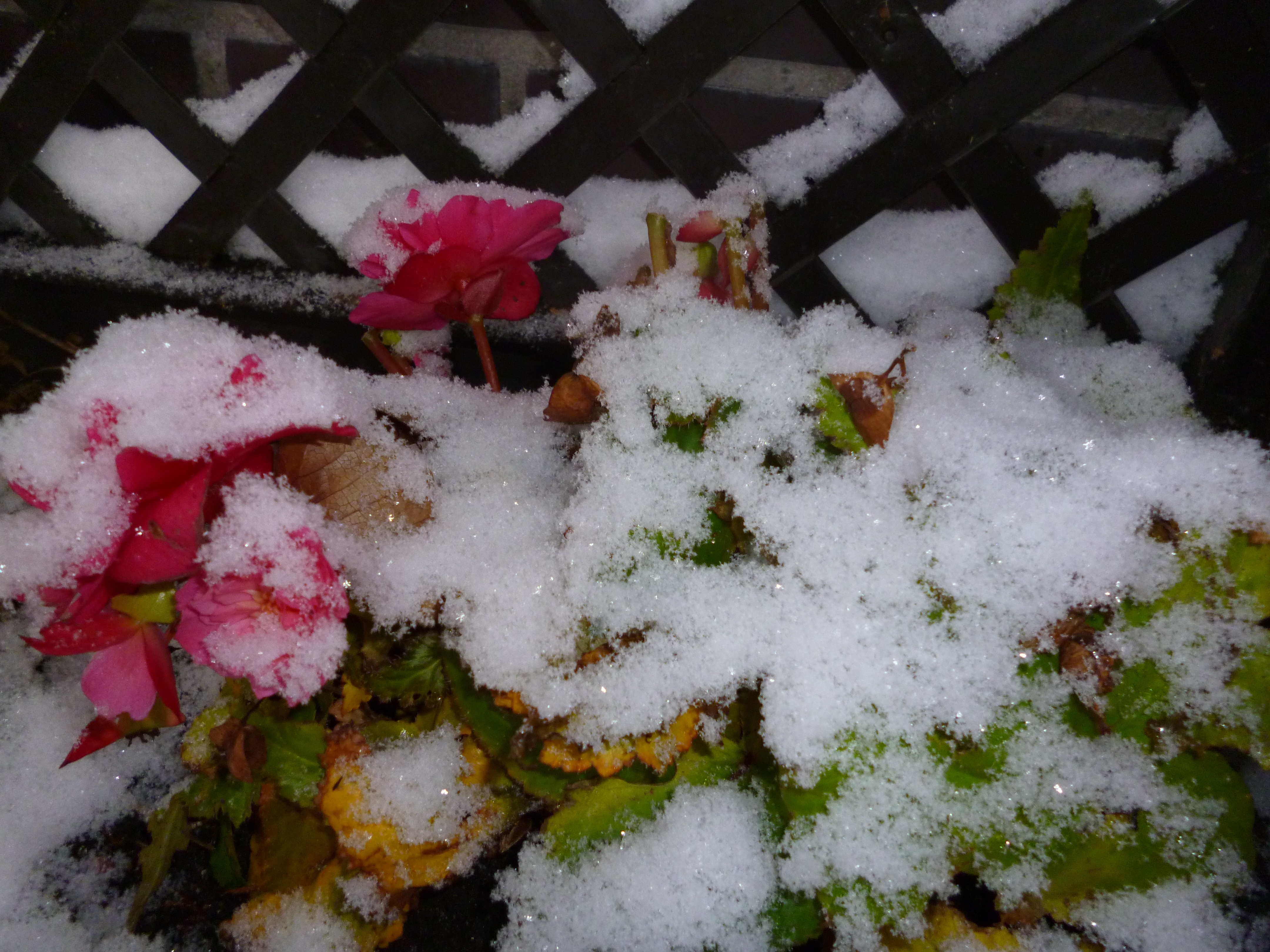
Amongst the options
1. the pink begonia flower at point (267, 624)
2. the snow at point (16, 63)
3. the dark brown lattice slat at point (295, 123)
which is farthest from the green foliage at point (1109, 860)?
the snow at point (16, 63)

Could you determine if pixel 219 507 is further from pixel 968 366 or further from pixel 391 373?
pixel 968 366

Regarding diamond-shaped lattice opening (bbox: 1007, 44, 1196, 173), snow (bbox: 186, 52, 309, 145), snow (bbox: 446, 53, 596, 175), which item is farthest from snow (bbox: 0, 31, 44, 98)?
diamond-shaped lattice opening (bbox: 1007, 44, 1196, 173)

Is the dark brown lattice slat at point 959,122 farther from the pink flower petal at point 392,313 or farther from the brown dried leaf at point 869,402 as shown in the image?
the pink flower petal at point 392,313

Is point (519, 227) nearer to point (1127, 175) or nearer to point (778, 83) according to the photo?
point (778, 83)

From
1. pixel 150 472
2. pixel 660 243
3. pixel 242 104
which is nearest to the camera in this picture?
pixel 150 472

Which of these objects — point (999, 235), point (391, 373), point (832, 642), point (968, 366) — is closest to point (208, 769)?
point (391, 373)

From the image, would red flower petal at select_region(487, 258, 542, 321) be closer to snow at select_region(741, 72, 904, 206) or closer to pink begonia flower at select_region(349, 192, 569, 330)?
pink begonia flower at select_region(349, 192, 569, 330)

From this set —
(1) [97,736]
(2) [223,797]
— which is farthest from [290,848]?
(1) [97,736]
